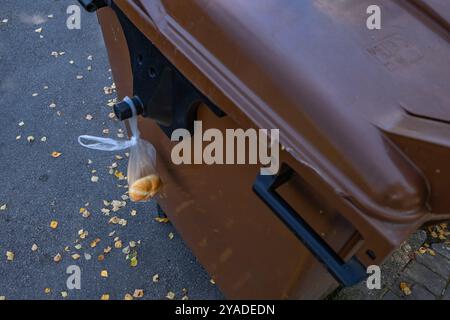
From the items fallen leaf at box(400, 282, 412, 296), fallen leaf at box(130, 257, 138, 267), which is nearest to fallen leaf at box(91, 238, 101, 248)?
fallen leaf at box(130, 257, 138, 267)

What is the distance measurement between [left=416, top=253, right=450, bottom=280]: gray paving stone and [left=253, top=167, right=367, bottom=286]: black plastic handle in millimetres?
1741

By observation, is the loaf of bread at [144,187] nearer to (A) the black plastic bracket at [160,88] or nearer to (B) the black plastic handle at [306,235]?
(A) the black plastic bracket at [160,88]

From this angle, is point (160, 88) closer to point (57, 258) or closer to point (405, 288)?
point (57, 258)

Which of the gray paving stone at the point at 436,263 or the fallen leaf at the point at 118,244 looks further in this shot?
the fallen leaf at the point at 118,244

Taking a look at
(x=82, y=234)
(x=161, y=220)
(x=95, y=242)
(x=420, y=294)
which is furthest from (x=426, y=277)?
(x=82, y=234)

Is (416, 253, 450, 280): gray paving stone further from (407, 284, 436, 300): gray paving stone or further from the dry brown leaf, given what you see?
the dry brown leaf

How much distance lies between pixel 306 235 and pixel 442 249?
194 cm

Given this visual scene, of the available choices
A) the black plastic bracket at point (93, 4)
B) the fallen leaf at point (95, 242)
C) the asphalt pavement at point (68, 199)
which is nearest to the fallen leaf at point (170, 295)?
the asphalt pavement at point (68, 199)

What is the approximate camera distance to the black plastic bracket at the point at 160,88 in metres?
1.39

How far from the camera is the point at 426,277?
2439 millimetres

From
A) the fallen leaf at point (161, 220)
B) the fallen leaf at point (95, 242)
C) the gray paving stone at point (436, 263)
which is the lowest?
the fallen leaf at point (95, 242)

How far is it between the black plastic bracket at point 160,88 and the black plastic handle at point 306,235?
29 cm
